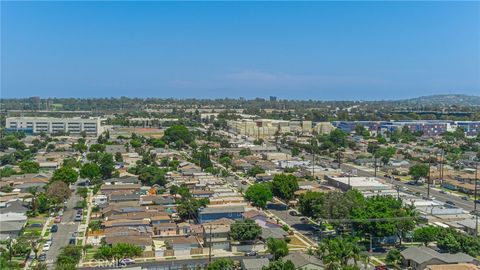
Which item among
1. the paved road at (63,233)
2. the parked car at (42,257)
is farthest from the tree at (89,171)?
the parked car at (42,257)

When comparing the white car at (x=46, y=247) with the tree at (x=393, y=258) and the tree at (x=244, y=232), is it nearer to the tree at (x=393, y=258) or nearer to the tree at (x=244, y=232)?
the tree at (x=244, y=232)

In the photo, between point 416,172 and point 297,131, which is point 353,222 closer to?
point 416,172

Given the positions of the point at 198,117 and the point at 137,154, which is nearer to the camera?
the point at 137,154

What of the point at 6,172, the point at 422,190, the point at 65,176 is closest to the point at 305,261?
the point at 65,176

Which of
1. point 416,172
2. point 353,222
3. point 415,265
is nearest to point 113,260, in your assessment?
point 353,222

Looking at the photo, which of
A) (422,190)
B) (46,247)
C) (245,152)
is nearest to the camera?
(46,247)

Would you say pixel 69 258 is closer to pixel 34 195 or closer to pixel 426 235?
pixel 34 195

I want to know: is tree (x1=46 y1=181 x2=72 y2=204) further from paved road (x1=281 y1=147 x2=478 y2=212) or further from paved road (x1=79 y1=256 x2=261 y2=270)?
paved road (x1=281 y1=147 x2=478 y2=212)
